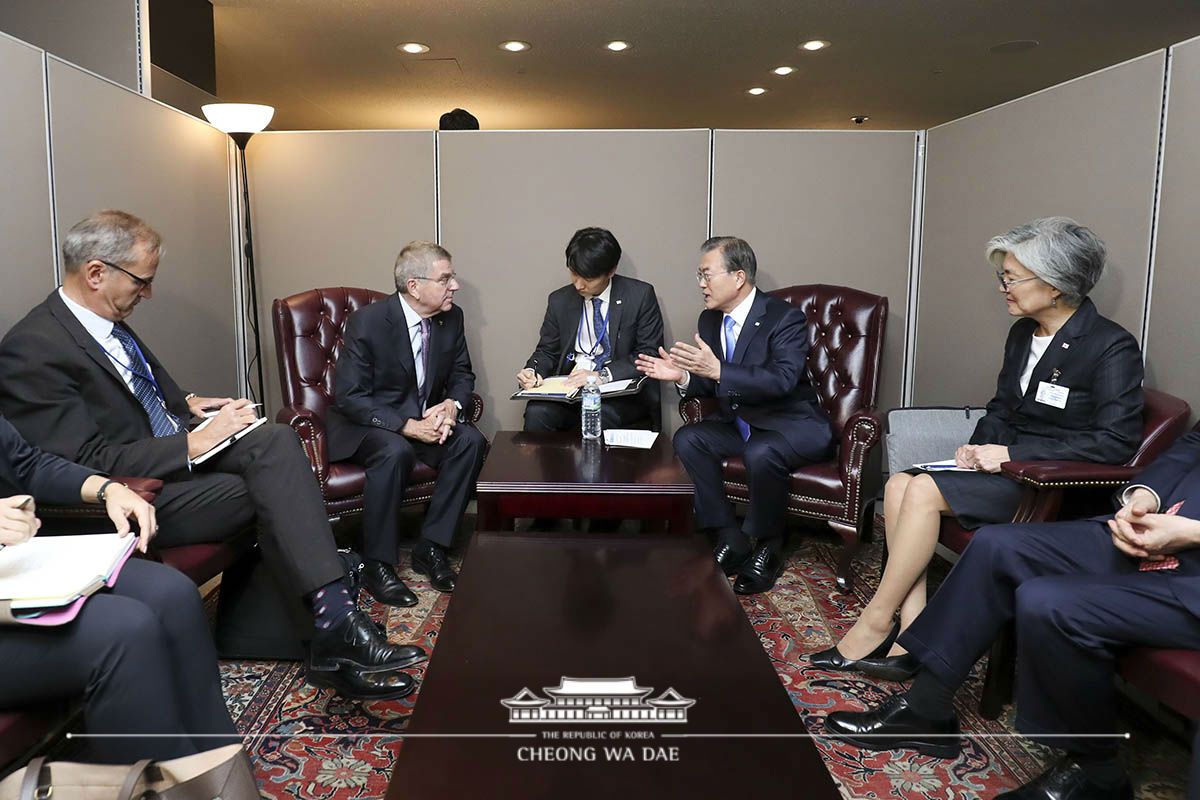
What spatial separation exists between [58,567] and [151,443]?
80cm

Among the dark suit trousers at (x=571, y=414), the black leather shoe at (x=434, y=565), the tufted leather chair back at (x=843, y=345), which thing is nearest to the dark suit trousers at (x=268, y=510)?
the black leather shoe at (x=434, y=565)

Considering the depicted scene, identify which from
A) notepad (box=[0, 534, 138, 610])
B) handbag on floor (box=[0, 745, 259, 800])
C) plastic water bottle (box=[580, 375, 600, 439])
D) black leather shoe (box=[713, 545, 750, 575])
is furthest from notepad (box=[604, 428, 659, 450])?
handbag on floor (box=[0, 745, 259, 800])

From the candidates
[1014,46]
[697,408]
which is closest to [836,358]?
[697,408]

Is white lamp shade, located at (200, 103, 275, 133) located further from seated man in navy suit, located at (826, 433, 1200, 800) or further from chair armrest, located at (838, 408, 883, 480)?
seated man in navy suit, located at (826, 433, 1200, 800)

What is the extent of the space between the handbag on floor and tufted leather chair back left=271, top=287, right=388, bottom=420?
2703 mm

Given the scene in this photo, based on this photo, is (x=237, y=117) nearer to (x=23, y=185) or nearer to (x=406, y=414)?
(x=23, y=185)

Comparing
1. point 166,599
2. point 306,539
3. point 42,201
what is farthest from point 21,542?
point 42,201

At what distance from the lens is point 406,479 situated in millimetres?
3355

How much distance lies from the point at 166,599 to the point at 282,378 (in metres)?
2.16

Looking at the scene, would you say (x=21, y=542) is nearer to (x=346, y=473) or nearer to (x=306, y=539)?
(x=306, y=539)

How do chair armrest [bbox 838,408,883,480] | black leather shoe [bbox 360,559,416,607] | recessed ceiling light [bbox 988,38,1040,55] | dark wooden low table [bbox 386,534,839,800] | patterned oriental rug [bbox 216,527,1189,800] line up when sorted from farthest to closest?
recessed ceiling light [bbox 988,38,1040,55], chair armrest [bbox 838,408,883,480], black leather shoe [bbox 360,559,416,607], patterned oriental rug [bbox 216,527,1189,800], dark wooden low table [bbox 386,534,839,800]

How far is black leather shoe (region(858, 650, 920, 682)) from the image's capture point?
98.3 inches

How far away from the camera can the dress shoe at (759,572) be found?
328cm

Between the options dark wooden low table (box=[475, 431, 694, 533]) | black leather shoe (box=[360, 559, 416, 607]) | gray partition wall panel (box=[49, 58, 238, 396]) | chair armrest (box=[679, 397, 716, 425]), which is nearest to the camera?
dark wooden low table (box=[475, 431, 694, 533])
